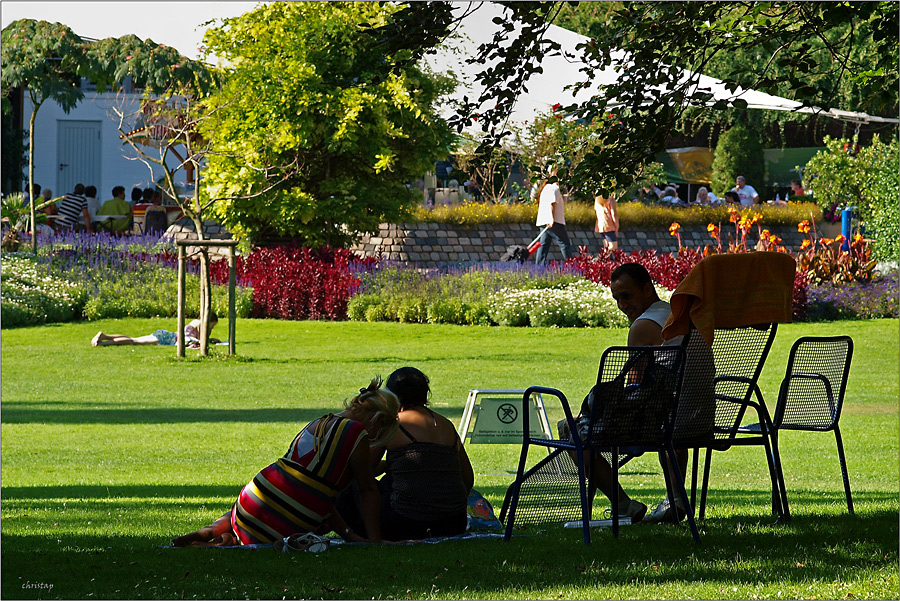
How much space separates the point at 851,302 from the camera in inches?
779

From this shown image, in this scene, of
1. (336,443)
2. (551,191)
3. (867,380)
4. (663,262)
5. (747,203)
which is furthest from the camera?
(747,203)

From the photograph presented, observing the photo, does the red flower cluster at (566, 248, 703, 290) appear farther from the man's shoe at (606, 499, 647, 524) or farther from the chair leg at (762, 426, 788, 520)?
the man's shoe at (606, 499, 647, 524)

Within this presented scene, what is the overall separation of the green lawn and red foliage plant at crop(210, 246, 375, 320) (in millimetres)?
1578

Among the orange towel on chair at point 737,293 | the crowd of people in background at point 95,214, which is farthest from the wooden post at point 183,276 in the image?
the crowd of people in background at point 95,214

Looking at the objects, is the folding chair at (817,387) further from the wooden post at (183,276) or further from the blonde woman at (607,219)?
the blonde woman at (607,219)

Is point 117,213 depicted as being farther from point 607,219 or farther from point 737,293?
point 737,293

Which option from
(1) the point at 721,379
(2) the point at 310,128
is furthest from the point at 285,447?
(2) the point at 310,128

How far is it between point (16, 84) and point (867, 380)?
47.6ft

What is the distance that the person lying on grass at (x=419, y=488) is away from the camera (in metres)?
5.60

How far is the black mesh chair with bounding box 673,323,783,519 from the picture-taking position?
222 inches

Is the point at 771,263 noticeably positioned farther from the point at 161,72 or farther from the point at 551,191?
the point at 551,191

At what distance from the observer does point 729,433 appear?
581cm

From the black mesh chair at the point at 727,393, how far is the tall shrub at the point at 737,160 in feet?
104

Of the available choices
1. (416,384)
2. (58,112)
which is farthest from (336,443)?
(58,112)
